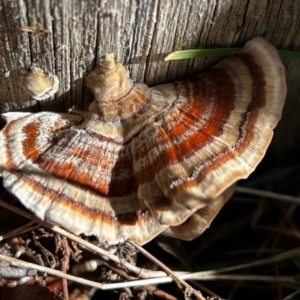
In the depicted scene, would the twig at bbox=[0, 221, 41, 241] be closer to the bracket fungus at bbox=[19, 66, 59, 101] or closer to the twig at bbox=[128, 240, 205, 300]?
the twig at bbox=[128, 240, 205, 300]

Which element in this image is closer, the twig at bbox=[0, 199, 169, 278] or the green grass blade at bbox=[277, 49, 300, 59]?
the green grass blade at bbox=[277, 49, 300, 59]

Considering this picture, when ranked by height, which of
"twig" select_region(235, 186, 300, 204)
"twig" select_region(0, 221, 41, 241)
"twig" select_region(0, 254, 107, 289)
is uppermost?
"twig" select_region(235, 186, 300, 204)

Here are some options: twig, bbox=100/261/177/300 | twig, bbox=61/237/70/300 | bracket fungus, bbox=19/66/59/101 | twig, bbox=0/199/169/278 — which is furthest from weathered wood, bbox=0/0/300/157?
twig, bbox=100/261/177/300

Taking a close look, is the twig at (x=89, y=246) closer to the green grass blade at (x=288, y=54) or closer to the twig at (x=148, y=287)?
the twig at (x=148, y=287)

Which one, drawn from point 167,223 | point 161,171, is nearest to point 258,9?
point 161,171

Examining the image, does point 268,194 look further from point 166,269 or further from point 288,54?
point 288,54

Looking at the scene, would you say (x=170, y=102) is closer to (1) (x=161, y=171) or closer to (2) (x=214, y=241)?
(1) (x=161, y=171)

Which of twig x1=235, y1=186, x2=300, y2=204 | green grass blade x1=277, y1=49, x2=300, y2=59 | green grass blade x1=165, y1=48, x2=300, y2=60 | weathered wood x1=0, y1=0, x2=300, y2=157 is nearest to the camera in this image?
weathered wood x1=0, y1=0, x2=300, y2=157

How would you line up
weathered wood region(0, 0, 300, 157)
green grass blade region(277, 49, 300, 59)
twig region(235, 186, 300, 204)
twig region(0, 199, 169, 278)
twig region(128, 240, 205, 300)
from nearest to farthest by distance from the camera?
1. weathered wood region(0, 0, 300, 157)
2. green grass blade region(277, 49, 300, 59)
3. twig region(0, 199, 169, 278)
4. twig region(128, 240, 205, 300)
5. twig region(235, 186, 300, 204)
